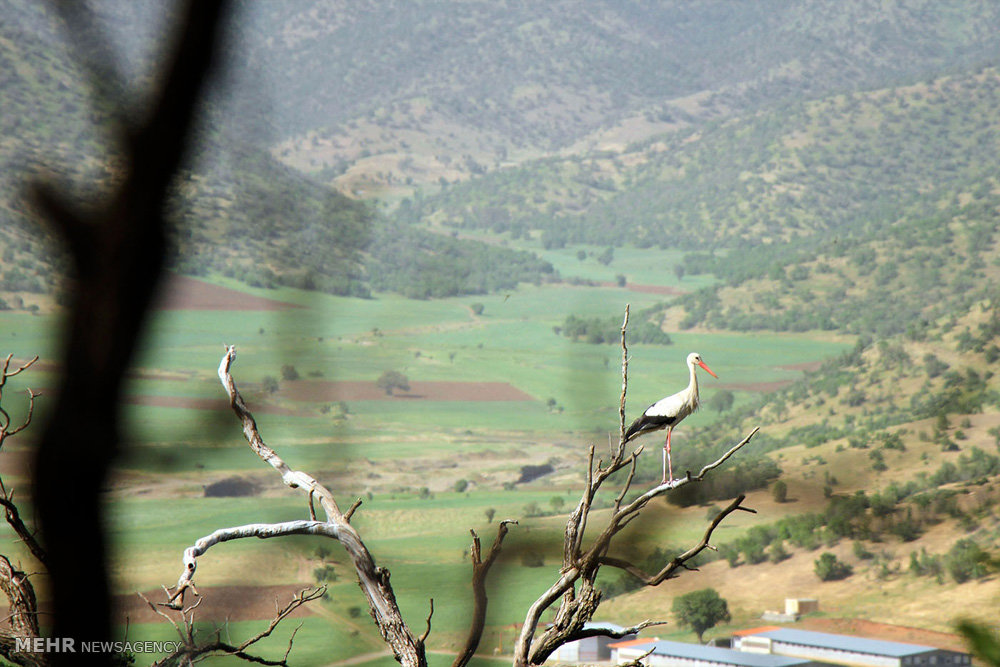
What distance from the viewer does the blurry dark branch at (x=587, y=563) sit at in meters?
2.62

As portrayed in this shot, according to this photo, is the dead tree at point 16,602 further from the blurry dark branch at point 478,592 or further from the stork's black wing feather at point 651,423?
the stork's black wing feather at point 651,423

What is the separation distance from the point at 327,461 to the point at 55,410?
1934mm

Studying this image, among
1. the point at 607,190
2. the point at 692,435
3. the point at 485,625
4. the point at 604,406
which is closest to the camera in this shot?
the point at 485,625

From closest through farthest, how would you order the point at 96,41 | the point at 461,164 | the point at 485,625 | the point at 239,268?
the point at 96,41
the point at 485,625
the point at 239,268
the point at 461,164

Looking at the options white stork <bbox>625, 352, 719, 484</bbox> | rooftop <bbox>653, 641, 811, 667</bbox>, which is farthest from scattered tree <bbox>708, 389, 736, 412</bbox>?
white stork <bbox>625, 352, 719, 484</bbox>

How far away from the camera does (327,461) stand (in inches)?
156

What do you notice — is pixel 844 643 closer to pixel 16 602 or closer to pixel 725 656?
pixel 725 656

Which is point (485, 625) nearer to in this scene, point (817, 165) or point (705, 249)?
point (705, 249)

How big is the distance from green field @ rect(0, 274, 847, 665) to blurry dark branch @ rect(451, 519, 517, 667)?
0.04 meters

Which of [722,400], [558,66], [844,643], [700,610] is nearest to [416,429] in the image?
[722,400]

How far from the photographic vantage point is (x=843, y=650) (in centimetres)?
3194

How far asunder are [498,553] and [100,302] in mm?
1183

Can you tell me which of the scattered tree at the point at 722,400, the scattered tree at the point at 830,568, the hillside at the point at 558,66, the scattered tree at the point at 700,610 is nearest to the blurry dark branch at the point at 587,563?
the scattered tree at the point at 700,610

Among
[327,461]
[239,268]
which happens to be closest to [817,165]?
[239,268]
